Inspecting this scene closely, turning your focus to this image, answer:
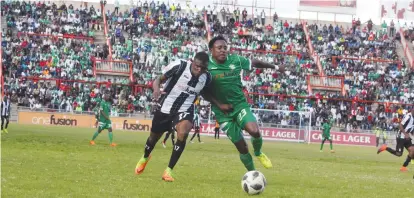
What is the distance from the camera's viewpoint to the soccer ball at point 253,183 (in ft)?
39.4

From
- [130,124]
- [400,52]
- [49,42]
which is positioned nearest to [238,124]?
[130,124]

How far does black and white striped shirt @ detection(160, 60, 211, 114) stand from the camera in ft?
47.4

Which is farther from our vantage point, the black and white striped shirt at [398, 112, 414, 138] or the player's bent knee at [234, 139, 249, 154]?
the black and white striped shirt at [398, 112, 414, 138]

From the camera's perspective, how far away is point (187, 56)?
6731cm

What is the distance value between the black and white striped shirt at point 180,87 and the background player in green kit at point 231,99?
0.23 metres

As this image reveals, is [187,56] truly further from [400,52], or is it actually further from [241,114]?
[241,114]

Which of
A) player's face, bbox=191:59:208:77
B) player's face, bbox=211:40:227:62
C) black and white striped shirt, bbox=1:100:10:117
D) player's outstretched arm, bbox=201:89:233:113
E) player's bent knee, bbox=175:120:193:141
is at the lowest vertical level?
black and white striped shirt, bbox=1:100:10:117

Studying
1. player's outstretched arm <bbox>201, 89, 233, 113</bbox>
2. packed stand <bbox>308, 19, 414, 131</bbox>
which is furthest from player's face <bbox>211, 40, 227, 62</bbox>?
packed stand <bbox>308, 19, 414, 131</bbox>

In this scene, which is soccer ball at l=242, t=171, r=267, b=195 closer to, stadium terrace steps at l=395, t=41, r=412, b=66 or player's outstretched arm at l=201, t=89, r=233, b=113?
player's outstretched arm at l=201, t=89, r=233, b=113

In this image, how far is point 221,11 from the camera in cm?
7781

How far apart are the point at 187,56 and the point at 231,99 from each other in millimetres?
53195

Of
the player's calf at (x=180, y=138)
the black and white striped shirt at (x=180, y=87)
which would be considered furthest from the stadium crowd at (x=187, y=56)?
the player's calf at (x=180, y=138)

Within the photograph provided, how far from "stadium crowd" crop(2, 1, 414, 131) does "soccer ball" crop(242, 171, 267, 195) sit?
4382 centimetres

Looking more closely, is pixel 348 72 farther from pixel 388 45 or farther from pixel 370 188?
pixel 370 188
